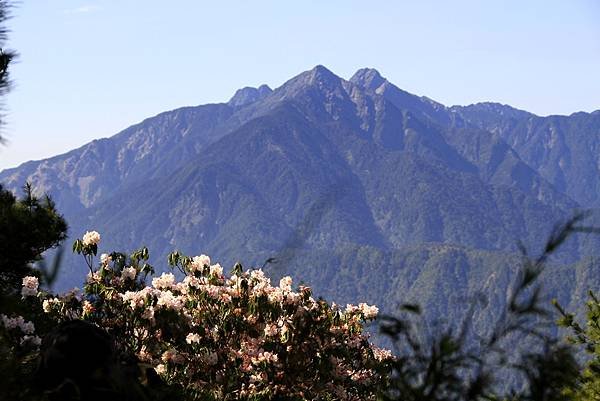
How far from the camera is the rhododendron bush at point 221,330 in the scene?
9.16m

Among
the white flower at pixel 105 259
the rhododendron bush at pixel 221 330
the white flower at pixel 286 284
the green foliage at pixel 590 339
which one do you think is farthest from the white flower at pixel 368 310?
the white flower at pixel 105 259

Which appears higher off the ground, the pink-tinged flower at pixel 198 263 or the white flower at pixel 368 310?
the white flower at pixel 368 310

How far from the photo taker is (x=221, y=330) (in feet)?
31.3

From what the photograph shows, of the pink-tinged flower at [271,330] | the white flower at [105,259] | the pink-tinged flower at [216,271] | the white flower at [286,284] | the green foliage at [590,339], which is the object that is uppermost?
the green foliage at [590,339]

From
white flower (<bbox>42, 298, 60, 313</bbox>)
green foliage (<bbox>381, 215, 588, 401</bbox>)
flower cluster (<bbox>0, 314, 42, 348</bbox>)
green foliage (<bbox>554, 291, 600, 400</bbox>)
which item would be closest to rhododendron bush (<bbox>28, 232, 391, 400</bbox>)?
white flower (<bbox>42, 298, 60, 313</bbox>)

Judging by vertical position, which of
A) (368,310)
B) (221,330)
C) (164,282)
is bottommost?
(221,330)

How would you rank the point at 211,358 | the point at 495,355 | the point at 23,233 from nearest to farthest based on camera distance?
1. the point at 495,355
2. the point at 211,358
3. the point at 23,233

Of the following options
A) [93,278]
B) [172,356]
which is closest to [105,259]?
[93,278]

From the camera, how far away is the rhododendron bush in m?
9.16

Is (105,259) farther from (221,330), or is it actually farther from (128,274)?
(221,330)

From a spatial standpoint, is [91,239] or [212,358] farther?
[91,239]

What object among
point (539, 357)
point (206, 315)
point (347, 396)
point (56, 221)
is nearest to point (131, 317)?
point (206, 315)

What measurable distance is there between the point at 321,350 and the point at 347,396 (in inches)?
42.1

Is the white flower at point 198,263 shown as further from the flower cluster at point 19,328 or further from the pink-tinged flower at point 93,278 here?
the flower cluster at point 19,328
